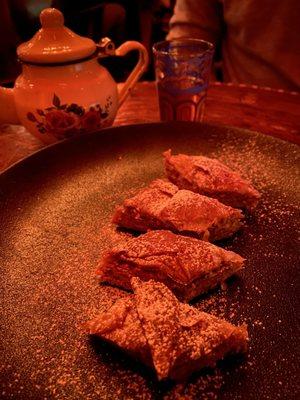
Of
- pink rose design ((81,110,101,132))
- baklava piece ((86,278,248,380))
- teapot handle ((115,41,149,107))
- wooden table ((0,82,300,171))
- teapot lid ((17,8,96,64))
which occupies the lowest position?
wooden table ((0,82,300,171))

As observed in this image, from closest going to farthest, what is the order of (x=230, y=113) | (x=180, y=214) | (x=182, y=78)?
1. (x=180, y=214)
2. (x=182, y=78)
3. (x=230, y=113)

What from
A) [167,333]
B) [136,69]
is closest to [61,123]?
[136,69]

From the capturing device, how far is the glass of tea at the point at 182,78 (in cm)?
142

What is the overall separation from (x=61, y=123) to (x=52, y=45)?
240 mm

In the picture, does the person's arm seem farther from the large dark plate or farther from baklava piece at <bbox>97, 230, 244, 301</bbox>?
baklava piece at <bbox>97, 230, 244, 301</bbox>

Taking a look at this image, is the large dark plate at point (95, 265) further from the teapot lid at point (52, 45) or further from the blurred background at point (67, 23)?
the blurred background at point (67, 23)

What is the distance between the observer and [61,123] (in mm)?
1284

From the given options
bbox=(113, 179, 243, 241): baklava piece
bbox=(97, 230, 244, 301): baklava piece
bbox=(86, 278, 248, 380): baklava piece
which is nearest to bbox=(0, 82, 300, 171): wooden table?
bbox=(113, 179, 243, 241): baklava piece

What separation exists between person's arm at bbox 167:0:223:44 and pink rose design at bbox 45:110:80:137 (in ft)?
4.46

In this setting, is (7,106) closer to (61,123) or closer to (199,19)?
(61,123)

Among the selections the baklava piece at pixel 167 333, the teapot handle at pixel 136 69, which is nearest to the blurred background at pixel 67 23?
the teapot handle at pixel 136 69

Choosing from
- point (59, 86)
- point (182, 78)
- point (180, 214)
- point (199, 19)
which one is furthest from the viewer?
point (199, 19)

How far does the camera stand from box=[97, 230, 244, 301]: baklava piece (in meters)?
0.84

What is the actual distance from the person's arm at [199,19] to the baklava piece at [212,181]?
144 cm
